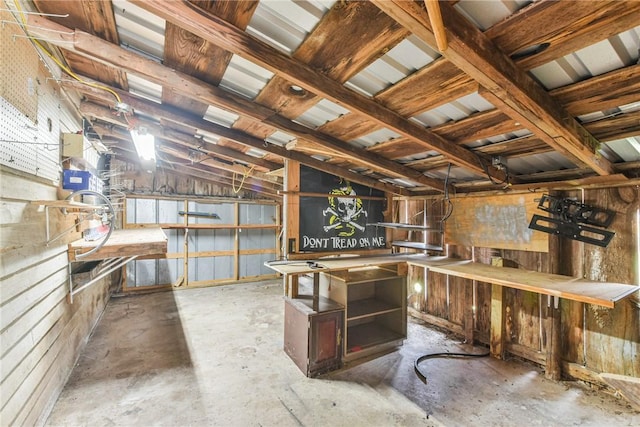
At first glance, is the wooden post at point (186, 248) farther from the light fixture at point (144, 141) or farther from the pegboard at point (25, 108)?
the pegboard at point (25, 108)

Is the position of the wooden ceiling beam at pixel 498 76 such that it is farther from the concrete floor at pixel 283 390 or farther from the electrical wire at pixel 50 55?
the concrete floor at pixel 283 390

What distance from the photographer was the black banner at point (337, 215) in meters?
3.21

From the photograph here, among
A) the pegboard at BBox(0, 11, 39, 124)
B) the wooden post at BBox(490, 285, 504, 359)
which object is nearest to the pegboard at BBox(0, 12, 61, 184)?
the pegboard at BBox(0, 11, 39, 124)

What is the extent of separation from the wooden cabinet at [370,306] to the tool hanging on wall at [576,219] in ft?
5.64

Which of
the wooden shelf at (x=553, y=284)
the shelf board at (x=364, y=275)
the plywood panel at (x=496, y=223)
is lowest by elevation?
the shelf board at (x=364, y=275)

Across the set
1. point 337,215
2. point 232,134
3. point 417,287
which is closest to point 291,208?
point 337,215

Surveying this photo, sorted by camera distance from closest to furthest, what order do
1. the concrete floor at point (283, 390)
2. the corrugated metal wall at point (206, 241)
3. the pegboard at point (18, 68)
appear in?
the pegboard at point (18, 68) < the concrete floor at point (283, 390) < the corrugated metal wall at point (206, 241)

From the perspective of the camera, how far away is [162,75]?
5.86 ft

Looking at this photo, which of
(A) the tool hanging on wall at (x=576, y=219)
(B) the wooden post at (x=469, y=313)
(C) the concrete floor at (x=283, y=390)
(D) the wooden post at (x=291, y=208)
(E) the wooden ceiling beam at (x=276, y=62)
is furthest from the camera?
(B) the wooden post at (x=469, y=313)

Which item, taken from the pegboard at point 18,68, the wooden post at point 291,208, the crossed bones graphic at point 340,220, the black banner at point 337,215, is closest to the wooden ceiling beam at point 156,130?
the pegboard at point 18,68

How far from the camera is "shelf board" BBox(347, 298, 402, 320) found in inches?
129

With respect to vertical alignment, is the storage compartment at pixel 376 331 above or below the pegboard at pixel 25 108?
below

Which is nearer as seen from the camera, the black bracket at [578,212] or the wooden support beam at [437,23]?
the wooden support beam at [437,23]

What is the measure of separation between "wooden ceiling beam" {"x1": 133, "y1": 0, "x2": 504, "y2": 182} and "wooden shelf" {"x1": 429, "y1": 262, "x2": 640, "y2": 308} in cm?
142
